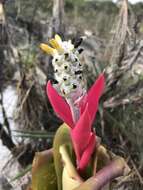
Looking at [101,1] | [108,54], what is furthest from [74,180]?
[101,1]

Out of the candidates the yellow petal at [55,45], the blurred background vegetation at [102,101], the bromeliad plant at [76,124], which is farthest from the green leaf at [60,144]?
the blurred background vegetation at [102,101]

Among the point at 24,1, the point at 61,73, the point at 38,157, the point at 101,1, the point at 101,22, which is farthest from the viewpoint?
the point at 101,1

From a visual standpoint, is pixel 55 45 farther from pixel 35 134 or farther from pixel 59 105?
pixel 35 134

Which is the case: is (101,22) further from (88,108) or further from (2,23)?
(88,108)

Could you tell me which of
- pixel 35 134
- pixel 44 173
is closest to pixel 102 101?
pixel 35 134

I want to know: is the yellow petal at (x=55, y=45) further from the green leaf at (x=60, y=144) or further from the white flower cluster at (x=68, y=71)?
the green leaf at (x=60, y=144)

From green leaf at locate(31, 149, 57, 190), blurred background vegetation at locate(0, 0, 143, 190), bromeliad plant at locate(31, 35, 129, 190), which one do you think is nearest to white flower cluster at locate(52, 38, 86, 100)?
bromeliad plant at locate(31, 35, 129, 190)

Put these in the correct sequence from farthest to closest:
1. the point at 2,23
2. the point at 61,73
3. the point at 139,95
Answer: the point at 139,95 → the point at 2,23 → the point at 61,73
